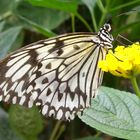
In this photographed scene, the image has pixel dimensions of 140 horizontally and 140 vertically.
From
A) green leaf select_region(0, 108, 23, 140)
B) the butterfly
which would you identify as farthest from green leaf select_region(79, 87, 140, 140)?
green leaf select_region(0, 108, 23, 140)

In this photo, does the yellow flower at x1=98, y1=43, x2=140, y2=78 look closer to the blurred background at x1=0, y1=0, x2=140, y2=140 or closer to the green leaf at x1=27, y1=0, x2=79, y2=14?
the blurred background at x1=0, y1=0, x2=140, y2=140

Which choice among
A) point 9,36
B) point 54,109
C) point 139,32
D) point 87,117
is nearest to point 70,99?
point 54,109

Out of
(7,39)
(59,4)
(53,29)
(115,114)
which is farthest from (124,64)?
(53,29)

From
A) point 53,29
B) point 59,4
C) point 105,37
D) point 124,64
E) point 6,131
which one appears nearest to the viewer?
point 124,64

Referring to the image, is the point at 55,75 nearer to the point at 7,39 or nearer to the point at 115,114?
the point at 115,114

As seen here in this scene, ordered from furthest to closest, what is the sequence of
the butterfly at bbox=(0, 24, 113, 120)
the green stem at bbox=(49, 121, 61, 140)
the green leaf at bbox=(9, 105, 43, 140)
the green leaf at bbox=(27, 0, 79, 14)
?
the green stem at bbox=(49, 121, 61, 140) → the green leaf at bbox=(9, 105, 43, 140) → the green leaf at bbox=(27, 0, 79, 14) → the butterfly at bbox=(0, 24, 113, 120)

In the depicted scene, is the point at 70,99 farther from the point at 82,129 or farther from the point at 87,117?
the point at 82,129
